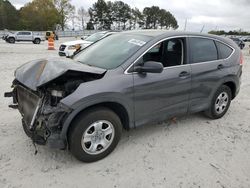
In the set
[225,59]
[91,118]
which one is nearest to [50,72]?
[91,118]

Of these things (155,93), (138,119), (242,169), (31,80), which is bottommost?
(242,169)

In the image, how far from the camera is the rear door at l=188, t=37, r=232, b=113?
4105 millimetres

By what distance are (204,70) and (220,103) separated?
98 cm

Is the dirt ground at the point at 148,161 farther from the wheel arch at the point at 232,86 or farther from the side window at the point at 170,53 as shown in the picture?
the side window at the point at 170,53

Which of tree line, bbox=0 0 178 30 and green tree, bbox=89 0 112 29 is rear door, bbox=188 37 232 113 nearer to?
tree line, bbox=0 0 178 30

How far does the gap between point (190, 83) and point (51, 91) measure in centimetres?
226

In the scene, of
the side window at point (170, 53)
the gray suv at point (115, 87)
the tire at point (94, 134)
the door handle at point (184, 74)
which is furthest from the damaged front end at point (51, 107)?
the door handle at point (184, 74)

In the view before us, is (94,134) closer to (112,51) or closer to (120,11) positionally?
(112,51)

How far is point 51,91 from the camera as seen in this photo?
3027 mm

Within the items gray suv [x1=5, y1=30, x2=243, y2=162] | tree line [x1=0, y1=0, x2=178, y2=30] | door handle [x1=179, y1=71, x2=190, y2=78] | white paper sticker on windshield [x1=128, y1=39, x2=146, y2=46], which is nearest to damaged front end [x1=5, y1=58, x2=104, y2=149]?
gray suv [x1=5, y1=30, x2=243, y2=162]

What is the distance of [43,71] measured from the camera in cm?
314

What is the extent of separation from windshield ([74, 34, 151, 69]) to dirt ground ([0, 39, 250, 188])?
1317 millimetres

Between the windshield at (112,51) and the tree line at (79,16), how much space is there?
65.6 meters

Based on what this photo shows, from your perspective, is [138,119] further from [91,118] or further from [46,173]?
[46,173]
